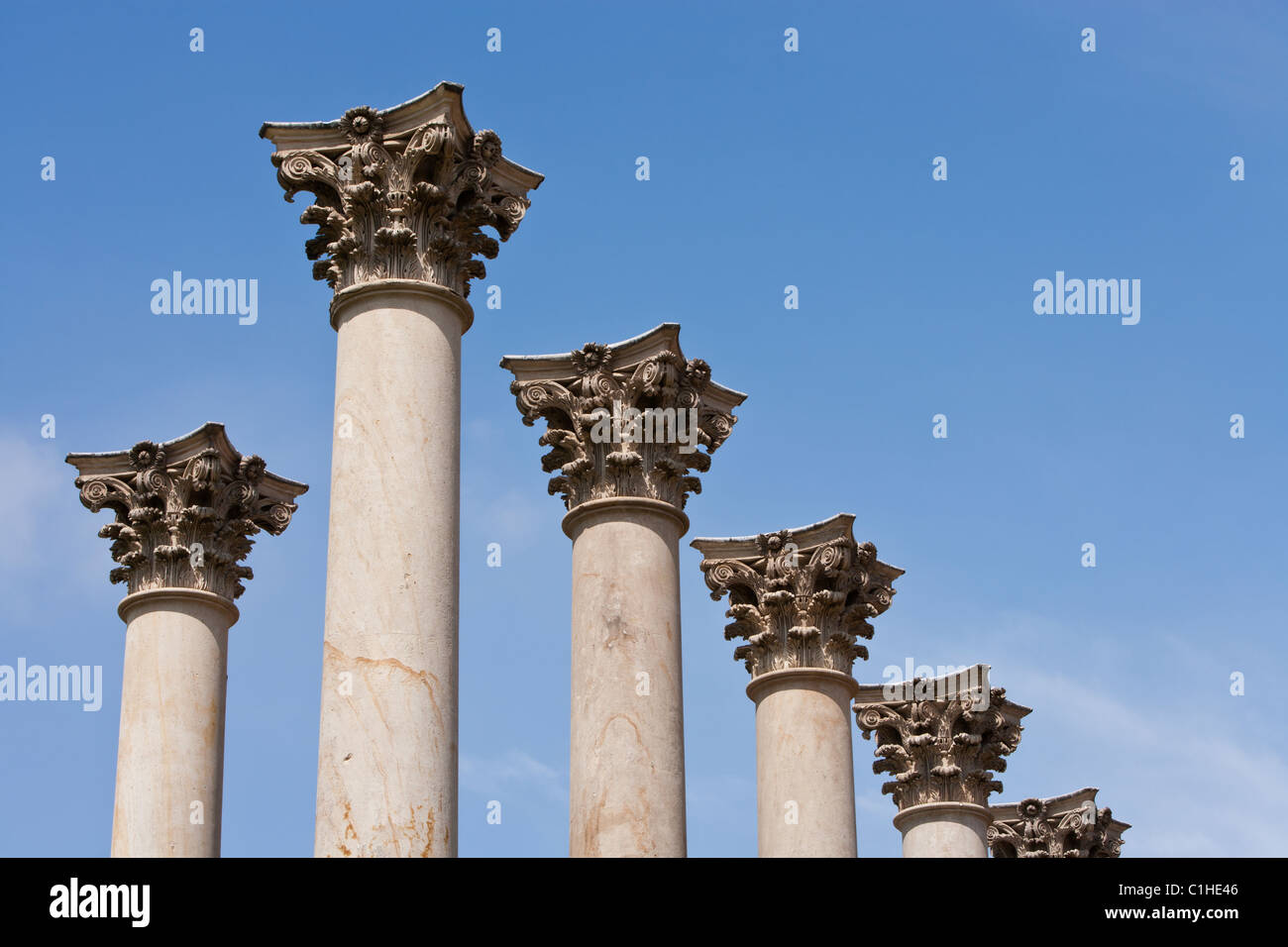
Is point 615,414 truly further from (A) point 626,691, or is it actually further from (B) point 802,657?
(B) point 802,657

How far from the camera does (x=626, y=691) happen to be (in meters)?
39.9

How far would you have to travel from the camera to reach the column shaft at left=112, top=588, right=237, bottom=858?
147ft

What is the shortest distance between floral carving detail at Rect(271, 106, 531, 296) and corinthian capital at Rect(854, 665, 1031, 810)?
27.0 m

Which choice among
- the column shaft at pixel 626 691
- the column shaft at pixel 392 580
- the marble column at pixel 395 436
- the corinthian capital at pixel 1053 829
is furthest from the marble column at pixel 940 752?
the column shaft at pixel 392 580

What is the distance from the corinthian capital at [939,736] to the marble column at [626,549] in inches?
664

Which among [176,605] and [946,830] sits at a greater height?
[176,605]

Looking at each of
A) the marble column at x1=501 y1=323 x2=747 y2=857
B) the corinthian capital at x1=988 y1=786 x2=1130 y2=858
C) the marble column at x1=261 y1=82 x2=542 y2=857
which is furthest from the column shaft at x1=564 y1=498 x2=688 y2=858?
the corinthian capital at x1=988 y1=786 x2=1130 y2=858

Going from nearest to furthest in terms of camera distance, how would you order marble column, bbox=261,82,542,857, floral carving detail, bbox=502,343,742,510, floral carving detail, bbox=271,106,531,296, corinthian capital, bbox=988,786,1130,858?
marble column, bbox=261,82,542,857
floral carving detail, bbox=271,106,531,296
floral carving detail, bbox=502,343,742,510
corinthian capital, bbox=988,786,1130,858

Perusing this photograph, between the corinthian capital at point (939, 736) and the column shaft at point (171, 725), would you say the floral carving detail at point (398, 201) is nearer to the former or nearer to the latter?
the column shaft at point (171, 725)

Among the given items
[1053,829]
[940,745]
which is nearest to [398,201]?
[940,745]

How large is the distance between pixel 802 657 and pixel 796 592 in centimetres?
179

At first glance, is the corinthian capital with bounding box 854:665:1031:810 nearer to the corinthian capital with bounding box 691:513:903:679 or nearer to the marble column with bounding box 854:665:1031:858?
the marble column with bounding box 854:665:1031:858
